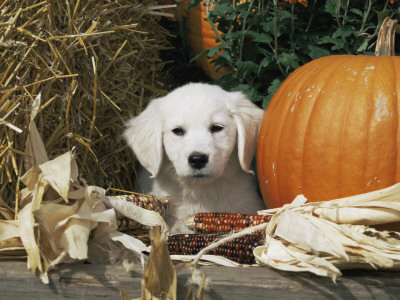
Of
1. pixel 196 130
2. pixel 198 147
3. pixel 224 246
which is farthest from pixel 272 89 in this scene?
pixel 224 246

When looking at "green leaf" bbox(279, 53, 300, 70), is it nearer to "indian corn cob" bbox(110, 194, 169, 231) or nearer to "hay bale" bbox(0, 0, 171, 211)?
"hay bale" bbox(0, 0, 171, 211)

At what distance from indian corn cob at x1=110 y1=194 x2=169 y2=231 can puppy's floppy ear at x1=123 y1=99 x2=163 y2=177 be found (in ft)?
0.76

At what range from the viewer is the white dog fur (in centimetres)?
273

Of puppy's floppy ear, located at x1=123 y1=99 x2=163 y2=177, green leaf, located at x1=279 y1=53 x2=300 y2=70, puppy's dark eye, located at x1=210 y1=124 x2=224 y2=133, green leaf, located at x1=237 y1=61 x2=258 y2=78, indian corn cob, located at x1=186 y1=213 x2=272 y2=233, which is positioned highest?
green leaf, located at x1=279 y1=53 x2=300 y2=70

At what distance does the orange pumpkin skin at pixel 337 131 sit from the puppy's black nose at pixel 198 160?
323 millimetres

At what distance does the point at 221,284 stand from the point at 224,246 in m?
0.38

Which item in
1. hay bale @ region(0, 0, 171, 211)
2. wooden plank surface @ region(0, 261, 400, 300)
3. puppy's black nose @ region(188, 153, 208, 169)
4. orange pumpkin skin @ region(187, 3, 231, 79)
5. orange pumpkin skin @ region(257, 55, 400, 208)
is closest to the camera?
wooden plank surface @ region(0, 261, 400, 300)

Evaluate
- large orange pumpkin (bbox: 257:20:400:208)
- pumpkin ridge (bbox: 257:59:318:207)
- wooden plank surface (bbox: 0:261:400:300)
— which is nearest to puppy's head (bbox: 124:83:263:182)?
pumpkin ridge (bbox: 257:59:318:207)

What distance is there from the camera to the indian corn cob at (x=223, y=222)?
2.24 metres

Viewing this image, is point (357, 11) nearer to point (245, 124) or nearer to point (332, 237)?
point (245, 124)

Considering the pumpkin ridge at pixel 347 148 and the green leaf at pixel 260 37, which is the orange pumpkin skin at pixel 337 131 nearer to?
the pumpkin ridge at pixel 347 148

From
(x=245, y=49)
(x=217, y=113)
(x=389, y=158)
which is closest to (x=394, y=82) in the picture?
(x=389, y=158)

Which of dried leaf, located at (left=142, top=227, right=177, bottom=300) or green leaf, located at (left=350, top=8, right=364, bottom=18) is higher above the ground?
green leaf, located at (left=350, top=8, right=364, bottom=18)

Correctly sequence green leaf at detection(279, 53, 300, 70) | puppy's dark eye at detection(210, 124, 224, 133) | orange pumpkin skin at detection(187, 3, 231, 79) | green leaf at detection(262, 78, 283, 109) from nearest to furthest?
puppy's dark eye at detection(210, 124, 224, 133) → green leaf at detection(279, 53, 300, 70) → green leaf at detection(262, 78, 283, 109) → orange pumpkin skin at detection(187, 3, 231, 79)
